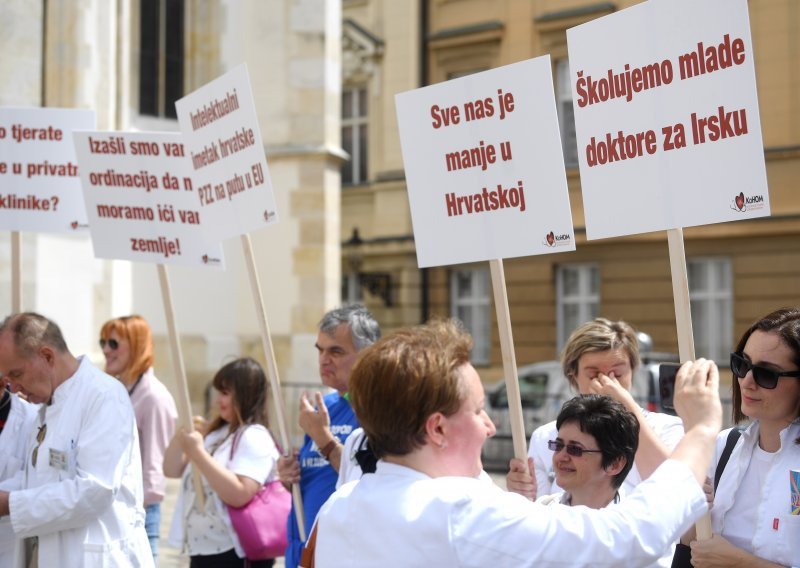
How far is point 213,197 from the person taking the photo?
5.08 m

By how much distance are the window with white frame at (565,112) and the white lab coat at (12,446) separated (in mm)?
18630

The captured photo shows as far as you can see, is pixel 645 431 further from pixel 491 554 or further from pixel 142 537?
pixel 142 537

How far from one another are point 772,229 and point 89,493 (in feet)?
58.8

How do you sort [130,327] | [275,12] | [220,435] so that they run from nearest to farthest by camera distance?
[220,435] < [130,327] < [275,12]

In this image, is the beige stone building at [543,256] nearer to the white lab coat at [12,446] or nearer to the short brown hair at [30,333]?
the white lab coat at [12,446]

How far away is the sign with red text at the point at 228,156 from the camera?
4.83 metres

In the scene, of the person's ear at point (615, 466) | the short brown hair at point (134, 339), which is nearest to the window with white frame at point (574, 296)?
the short brown hair at point (134, 339)

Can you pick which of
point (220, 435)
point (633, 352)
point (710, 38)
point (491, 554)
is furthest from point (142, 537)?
point (710, 38)

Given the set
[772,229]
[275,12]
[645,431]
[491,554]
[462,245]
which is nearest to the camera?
[491,554]

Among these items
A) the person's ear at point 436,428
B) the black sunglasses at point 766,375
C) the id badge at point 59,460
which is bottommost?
the id badge at point 59,460

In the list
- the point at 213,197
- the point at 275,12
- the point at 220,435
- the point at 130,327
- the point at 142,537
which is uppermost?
the point at 275,12

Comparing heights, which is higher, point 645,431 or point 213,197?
point 213,197

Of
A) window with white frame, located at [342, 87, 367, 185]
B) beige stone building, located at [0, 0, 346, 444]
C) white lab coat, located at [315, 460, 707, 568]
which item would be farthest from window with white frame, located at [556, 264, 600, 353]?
white lab coat, located at [315, 460, 707, 568]

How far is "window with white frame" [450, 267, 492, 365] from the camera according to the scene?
23.6 meters
